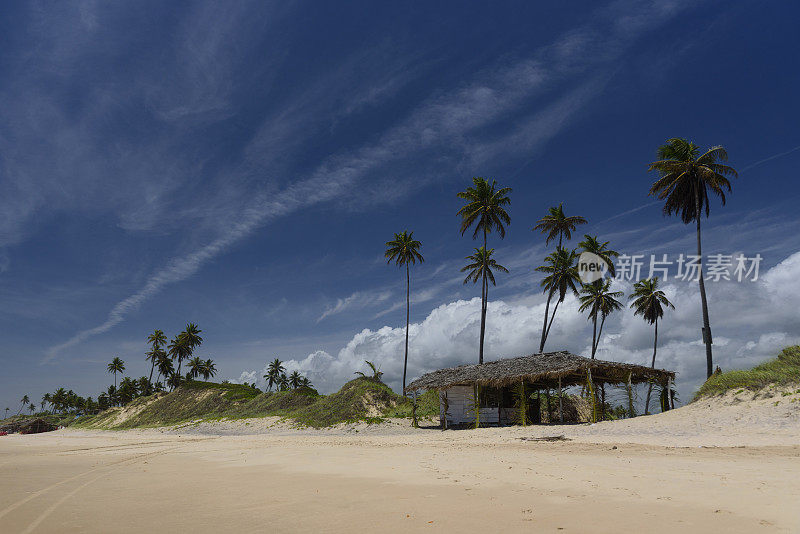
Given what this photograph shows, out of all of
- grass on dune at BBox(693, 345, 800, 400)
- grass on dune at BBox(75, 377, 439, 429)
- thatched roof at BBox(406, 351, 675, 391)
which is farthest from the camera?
grass on dune at BBox(75, 377, 439, 429)

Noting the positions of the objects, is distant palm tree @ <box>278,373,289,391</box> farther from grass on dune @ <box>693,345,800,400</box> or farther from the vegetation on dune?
grass on dune @ <box>693,345,800,400</box>

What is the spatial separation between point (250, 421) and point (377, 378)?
15.2 meters

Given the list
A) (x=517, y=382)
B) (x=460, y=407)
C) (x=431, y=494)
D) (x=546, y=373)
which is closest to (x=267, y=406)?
(x=460, y=407)

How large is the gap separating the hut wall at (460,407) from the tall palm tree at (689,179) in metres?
16.2

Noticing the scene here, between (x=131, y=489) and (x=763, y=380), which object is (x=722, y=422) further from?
(x=131, y=489)

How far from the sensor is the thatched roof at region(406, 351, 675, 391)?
2414 centimetres

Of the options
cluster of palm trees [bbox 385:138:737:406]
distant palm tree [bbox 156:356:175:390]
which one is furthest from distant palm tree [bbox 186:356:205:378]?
cluster of palm trees [bbox 385:138:737:406]

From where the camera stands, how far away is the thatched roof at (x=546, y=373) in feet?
79.2

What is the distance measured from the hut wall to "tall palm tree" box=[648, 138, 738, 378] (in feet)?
53.2

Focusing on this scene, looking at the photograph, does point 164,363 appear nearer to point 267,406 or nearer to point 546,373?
point 267,406

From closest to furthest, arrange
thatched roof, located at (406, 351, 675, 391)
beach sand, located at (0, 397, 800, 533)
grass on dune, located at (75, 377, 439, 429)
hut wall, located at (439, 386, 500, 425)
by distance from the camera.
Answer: beach sand, located at (0, 397, 800, 533) → thatched roof, located at (406, 351, 675, 391) → hut wall, located at (439, 386, 500, 425) → grass on dune, located at (75, 377, 439, 429)

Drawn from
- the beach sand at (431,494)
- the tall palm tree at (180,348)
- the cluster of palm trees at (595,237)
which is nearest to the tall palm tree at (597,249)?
the cluster of palm trees at (595,237)

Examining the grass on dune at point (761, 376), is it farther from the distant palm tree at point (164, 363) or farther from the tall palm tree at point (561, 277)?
the distant palm tree at point (164, 363)

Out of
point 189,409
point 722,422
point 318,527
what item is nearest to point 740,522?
point 318,527
